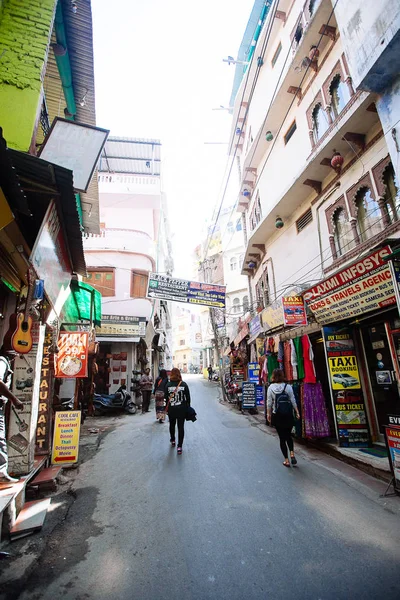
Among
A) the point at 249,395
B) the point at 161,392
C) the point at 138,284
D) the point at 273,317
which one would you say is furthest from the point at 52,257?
the point at 138,284

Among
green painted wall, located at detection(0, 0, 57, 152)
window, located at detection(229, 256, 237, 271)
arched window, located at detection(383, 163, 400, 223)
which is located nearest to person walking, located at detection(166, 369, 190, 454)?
green painted wall, located at detection(0, 0, 57, 152)

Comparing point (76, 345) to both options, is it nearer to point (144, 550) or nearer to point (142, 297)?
point (144, 550)

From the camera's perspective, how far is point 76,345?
275 inches

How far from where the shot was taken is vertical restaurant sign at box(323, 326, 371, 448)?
6.26m

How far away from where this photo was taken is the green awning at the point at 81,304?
873 centimetres

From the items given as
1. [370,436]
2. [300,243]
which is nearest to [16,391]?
[370,436]

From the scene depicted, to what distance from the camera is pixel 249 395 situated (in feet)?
39.8

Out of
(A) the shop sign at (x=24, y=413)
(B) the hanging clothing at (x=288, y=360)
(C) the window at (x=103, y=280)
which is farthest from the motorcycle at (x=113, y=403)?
(A) the shop sign at (x=24, y=413)

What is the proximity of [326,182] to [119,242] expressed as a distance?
13.0 meters

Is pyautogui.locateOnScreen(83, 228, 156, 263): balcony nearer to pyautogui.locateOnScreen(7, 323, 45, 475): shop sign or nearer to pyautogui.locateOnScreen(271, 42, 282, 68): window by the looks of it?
pyautogui.locateOnScreen(271, 42, 282, 68): window

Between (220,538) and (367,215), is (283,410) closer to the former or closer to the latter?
(220,538)

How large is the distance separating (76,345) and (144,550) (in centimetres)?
499

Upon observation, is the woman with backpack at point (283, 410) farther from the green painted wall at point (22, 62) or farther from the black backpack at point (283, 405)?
the green painted wall at point (22, 62)

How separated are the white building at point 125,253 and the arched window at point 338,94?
1259cm
